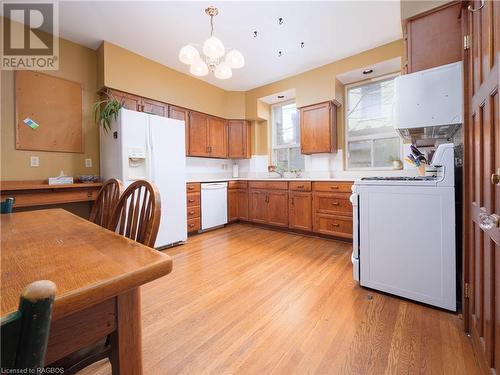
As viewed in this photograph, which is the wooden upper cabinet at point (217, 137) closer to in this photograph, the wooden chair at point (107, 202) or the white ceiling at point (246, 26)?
the white ceiling at point (246, 26)

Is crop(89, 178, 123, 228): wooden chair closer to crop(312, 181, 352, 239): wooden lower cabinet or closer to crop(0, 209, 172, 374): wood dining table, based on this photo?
crop(0, 209, 172, 374): wood dining table

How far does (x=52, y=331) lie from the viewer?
1.59ft

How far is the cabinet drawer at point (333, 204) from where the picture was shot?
10.1 feet

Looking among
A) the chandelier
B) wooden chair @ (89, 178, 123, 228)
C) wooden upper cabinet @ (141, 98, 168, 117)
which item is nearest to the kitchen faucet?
wooden upper cabinet @ (141, 98, 168, 117)

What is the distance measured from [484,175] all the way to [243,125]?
160 inches

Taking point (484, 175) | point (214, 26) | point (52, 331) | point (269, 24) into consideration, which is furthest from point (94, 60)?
point (484, 175)

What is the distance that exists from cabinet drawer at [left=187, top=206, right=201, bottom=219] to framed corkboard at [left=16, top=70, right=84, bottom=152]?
1.61m

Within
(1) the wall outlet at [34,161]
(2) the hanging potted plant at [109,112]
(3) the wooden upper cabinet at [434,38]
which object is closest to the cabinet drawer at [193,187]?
(2) the hanging potted plant at [109,112]

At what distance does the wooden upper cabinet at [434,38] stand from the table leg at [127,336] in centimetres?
238

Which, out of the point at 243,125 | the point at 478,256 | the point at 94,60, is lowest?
the point at 478,256

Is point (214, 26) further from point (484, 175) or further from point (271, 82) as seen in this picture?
point (484, 175)

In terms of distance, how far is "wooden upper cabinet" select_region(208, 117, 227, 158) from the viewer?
4352 mm

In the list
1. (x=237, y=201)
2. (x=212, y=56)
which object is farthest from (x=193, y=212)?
(x=212, y=56)

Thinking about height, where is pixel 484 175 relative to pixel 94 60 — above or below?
below
